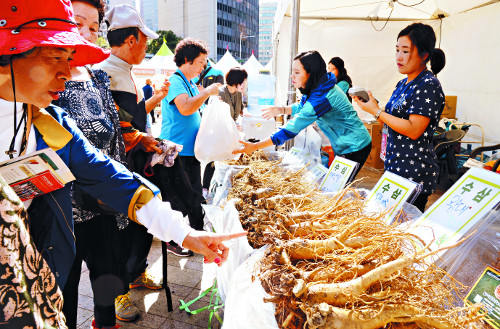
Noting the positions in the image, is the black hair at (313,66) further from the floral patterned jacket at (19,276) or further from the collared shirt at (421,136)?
the floral patterned jacket at (19,276)

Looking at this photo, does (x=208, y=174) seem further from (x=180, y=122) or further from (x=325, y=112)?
(x=325, y=112)

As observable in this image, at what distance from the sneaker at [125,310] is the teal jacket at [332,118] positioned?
1.58 m

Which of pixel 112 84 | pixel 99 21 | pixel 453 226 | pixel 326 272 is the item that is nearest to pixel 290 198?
pixel 326 272

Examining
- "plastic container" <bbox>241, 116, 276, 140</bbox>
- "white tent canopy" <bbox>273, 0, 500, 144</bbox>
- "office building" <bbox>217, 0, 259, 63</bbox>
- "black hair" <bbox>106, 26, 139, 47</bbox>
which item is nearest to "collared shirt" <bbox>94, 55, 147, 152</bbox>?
"black hair" <bbox>106, 26, 139, 47</bbox>

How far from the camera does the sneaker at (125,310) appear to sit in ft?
6.97

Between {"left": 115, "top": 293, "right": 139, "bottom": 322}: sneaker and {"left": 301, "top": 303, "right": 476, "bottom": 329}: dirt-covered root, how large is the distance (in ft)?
5.14

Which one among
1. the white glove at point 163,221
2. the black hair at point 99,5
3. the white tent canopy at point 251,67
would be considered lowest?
the white glove at point 163,221

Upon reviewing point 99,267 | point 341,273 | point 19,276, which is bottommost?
point 99,267

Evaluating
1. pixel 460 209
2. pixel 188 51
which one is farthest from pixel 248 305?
pixel 188 51

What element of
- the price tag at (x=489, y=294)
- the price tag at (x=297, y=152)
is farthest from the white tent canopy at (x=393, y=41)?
the price tag at (x=489, y=294)

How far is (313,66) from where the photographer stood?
2.44 metres

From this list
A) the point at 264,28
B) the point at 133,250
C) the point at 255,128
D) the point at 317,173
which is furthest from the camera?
the point at 264,28

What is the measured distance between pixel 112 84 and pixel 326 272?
5.31 feet

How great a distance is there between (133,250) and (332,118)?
5.81 ft
